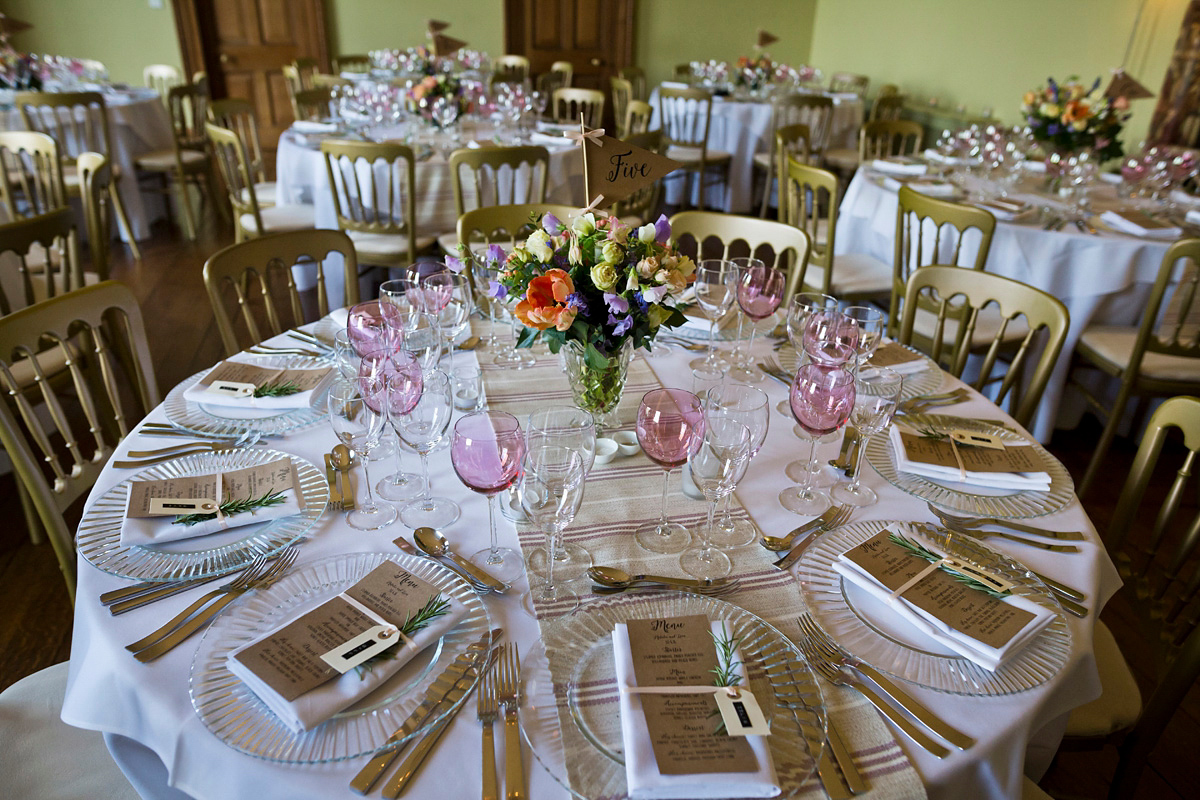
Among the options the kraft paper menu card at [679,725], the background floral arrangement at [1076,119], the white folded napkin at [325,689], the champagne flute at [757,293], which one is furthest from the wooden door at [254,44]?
the kraft paper menu card at [679,725]

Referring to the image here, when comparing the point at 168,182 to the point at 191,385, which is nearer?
the point at 191,385

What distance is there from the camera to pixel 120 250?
200 inches

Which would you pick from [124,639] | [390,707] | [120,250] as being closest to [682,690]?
[390,707]

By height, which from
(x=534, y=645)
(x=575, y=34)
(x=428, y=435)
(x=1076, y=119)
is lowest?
(x=534, y=645)

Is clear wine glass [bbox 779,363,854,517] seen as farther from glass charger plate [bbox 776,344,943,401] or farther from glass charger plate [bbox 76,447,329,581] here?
glass charger plate [bbox 76,447,329,581]

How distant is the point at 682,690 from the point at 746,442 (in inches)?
14.8

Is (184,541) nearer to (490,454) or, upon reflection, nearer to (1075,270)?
(490,454)

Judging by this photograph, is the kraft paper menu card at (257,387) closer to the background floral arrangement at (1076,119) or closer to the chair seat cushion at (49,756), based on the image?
the chair seat cushion at (49,756)

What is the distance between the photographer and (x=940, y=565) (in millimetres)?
1051

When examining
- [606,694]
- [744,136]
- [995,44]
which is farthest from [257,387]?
[995,44]

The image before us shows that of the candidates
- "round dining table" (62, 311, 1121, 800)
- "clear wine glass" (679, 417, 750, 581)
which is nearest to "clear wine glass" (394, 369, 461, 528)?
"round dining table" (62, 311, 1121, 800)

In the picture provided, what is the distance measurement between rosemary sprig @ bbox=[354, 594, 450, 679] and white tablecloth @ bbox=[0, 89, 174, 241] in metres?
5.12

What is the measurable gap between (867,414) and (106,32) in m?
7.87

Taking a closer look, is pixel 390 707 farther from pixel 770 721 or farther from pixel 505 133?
pixel 505 133
